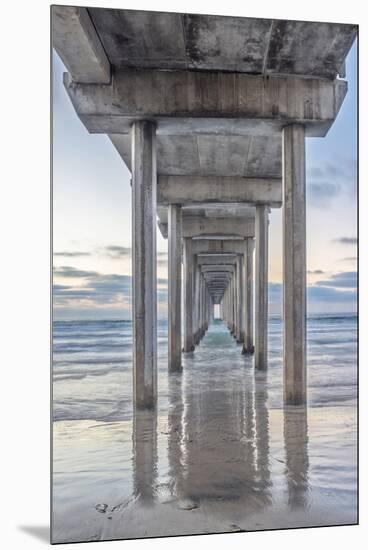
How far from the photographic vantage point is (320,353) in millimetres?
20312

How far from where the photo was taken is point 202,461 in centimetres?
639

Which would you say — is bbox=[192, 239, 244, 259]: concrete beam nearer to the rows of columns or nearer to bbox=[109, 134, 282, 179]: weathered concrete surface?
bbox=[109, 134, 282, 179]: weathered concrete surface

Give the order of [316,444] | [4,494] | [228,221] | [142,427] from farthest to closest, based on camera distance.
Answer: [228,221]
[142,427]
[316,444]
[4,494]

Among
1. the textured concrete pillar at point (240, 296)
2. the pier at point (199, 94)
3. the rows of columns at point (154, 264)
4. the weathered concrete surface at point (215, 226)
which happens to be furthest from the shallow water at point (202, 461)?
the textured concrete pillar at point (240, 296)

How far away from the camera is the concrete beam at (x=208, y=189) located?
643 inches

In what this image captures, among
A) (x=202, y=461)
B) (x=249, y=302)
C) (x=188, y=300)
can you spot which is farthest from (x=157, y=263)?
(x=249, y=302)

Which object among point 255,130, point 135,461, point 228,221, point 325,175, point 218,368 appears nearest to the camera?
point 135,461

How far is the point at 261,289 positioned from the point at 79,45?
9259mm

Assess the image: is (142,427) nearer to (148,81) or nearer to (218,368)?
(148,81)

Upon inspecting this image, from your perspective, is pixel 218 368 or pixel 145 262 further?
pixel 218 368

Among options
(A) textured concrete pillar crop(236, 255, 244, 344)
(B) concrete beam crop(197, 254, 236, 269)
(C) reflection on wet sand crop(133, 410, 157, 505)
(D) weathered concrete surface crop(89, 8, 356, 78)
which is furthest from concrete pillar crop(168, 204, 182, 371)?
(B) concrete beam crop(197, 254, 236, 269)

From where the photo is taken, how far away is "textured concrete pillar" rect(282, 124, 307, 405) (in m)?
10.0

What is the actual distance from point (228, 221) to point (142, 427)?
1583 cm

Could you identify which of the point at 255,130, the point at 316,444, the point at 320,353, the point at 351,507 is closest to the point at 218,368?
the point at 320,353
